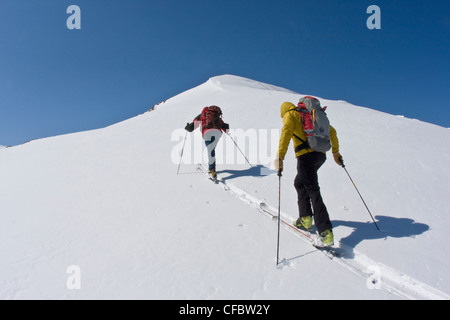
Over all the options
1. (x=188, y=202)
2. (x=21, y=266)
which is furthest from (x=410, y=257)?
(x=21, y=266)

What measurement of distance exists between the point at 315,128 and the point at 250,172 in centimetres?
304

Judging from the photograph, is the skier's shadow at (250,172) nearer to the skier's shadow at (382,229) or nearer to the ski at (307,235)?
the ski at (307,235)

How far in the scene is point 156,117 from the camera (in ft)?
43.8

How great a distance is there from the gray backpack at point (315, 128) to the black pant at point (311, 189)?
0.47 feet

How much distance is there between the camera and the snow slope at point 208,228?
8.52 ft

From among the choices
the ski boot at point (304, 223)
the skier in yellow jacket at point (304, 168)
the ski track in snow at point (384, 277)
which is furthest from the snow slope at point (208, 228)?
the skier in yellow jacket at point (304, 168)

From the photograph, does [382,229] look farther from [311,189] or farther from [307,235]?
[311,189]

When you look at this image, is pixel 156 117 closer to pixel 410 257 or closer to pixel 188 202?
pixel 188 202

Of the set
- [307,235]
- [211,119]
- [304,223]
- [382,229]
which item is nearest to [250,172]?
[211,119]

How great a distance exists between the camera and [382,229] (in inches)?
149

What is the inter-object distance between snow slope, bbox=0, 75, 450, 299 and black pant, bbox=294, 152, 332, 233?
1.35ft
